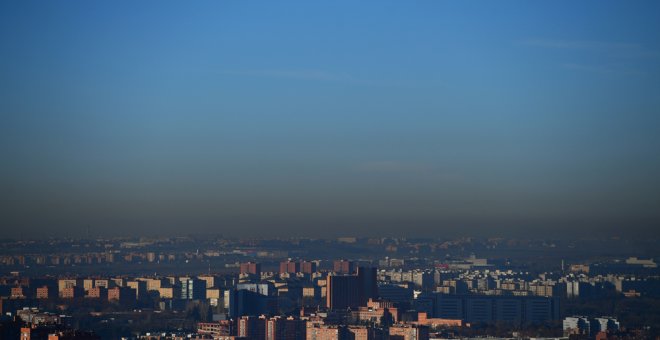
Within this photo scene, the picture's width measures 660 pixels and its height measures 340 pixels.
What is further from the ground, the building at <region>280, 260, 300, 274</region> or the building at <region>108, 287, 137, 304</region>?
the building at <region>280, 260, 300, 274</region>

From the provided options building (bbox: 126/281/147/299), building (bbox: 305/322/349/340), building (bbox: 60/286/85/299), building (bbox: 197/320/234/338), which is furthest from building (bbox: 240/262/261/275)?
building (bbox: 305/322/349/340)

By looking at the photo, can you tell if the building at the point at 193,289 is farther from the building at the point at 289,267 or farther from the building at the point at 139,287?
the building at the point at 289,267

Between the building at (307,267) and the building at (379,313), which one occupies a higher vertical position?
the building at (307,267)

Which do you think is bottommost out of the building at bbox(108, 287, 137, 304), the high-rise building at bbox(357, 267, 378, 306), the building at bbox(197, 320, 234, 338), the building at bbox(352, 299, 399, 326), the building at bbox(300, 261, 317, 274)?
the building at bbox(197, 320, 234, 338)

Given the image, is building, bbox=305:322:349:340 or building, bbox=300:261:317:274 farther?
building, bbox=300:261:317:274

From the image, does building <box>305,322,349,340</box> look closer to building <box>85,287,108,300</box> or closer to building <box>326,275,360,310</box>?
building <box>326,275,360,310</box>

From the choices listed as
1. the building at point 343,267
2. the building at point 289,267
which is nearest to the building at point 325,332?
the building at point 343,267

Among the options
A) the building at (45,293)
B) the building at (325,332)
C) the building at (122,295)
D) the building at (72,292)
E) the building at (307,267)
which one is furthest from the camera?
the building at (307,267)

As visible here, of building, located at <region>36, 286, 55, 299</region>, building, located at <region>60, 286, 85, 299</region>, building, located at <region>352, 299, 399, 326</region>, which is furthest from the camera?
building, located at <region>60, 286, 85, 299</region>

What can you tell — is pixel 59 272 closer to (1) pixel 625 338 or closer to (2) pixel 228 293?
(2) pixel 228 293

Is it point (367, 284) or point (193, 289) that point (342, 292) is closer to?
point (367, 284)

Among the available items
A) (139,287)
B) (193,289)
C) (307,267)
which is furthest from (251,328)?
(307,267)
